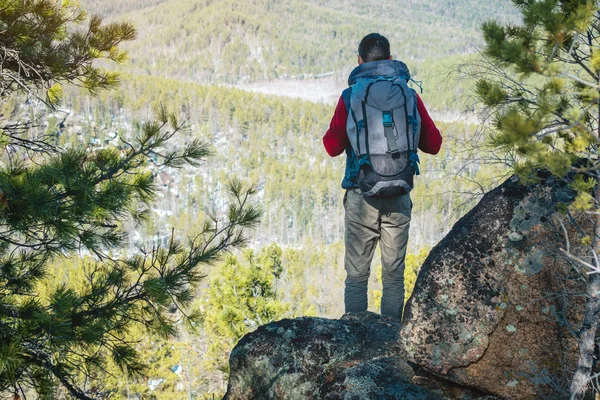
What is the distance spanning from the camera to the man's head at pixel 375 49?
3.73 metres

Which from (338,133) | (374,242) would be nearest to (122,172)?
(338,133)

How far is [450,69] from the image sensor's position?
10.4ft

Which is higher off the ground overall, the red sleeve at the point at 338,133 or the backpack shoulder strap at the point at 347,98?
the backpack shoulder strap at the point at 347,98

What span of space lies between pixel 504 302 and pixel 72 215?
2797 millimetres

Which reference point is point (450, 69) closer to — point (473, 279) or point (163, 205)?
point (473, 279)

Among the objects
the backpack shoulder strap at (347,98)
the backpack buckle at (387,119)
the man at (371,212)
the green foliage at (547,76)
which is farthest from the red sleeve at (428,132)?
the green foliage at (547,76)

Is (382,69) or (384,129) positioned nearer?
(384,129)

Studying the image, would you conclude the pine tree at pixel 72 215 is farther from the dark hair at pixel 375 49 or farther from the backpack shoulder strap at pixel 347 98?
the dark hair at pixel 375 49

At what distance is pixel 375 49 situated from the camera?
12.3ft

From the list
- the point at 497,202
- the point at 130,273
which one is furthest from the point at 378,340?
the point at 130,273

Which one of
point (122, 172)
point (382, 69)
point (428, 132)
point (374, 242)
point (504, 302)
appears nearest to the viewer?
point (504, 302)

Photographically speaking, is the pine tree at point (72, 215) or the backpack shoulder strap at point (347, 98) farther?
the backpack shoulder strap at point (347, 98)

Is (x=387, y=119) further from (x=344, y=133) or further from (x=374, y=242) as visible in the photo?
(x=374, y=242)

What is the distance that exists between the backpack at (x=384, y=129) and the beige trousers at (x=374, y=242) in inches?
10.4
